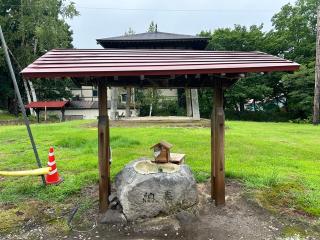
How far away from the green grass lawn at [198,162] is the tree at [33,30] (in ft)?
59.3

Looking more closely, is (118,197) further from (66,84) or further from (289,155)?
(66,84)

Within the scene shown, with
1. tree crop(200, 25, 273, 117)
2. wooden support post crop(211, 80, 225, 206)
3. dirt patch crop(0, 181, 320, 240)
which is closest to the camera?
dirt patch crop(0, 181, 320, 240)

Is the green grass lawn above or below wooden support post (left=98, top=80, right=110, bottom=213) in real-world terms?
below

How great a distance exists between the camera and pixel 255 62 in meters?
4.78

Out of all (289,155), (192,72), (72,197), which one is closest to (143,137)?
(289,155)

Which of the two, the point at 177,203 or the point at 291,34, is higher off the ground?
the point at 291,34

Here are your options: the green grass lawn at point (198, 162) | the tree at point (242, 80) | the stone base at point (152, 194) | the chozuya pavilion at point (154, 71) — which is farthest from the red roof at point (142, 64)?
the tree at point (242, 80)

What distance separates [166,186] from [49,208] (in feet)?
6.83

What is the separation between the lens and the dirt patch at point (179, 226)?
14.7 ft

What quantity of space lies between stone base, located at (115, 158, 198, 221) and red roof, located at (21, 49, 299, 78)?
5.37ft

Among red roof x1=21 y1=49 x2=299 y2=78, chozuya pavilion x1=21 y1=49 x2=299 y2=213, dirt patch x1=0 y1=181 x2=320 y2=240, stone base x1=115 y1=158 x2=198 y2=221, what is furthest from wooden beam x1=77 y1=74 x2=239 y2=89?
dirt patch x1=0 y1=181 x2=320 y2=240

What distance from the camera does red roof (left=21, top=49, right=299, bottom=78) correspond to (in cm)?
426

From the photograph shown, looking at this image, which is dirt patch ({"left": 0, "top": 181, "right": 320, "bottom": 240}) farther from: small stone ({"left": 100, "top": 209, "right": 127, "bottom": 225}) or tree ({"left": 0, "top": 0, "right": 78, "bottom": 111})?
tree ({"left": 0, "top": 0, "right": 78, "bottom": 111})

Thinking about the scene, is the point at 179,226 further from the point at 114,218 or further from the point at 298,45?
the point at 298,45
